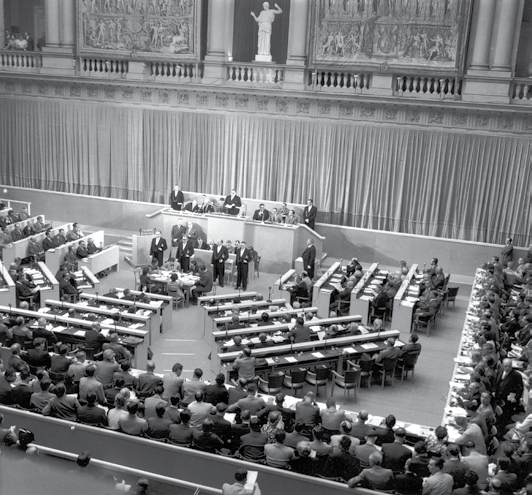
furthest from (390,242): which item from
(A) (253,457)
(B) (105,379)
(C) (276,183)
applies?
(A) (253,457)

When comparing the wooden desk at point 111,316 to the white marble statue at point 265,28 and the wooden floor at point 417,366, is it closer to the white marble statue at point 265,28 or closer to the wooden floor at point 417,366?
the wooden floor at point 417,366

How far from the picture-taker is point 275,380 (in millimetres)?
14820

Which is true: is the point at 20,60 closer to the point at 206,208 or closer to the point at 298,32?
the point at 206,208

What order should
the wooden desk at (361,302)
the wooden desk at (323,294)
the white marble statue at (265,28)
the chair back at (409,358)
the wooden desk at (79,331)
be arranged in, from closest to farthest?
the wooden desk at (79,331), the chair back at (409,358), the wooden desk at (361,302), the wooden desk at (323,294), the white marble statue at (265,28)

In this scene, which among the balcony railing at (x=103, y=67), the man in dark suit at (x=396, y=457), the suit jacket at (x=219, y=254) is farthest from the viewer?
the balcony railing at (x=103, y=67)

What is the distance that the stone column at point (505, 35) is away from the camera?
23750 mm

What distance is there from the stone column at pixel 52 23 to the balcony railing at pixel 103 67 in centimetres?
142

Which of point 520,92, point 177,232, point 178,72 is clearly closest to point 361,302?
point 177,232

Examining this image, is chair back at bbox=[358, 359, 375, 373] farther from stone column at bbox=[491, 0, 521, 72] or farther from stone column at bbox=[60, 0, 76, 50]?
stone column at bbox=[60, 0, 76, 50]

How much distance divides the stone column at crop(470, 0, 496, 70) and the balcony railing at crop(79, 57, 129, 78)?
527 inches

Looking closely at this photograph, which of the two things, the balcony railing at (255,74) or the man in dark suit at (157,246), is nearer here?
the man in dark suit at (157,246)

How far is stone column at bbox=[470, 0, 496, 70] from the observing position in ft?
78.8

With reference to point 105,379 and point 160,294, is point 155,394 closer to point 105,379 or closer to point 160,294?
point 105,379

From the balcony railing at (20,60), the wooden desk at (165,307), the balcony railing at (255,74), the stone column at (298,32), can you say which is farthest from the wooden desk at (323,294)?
the balcony railing at (20,60)
